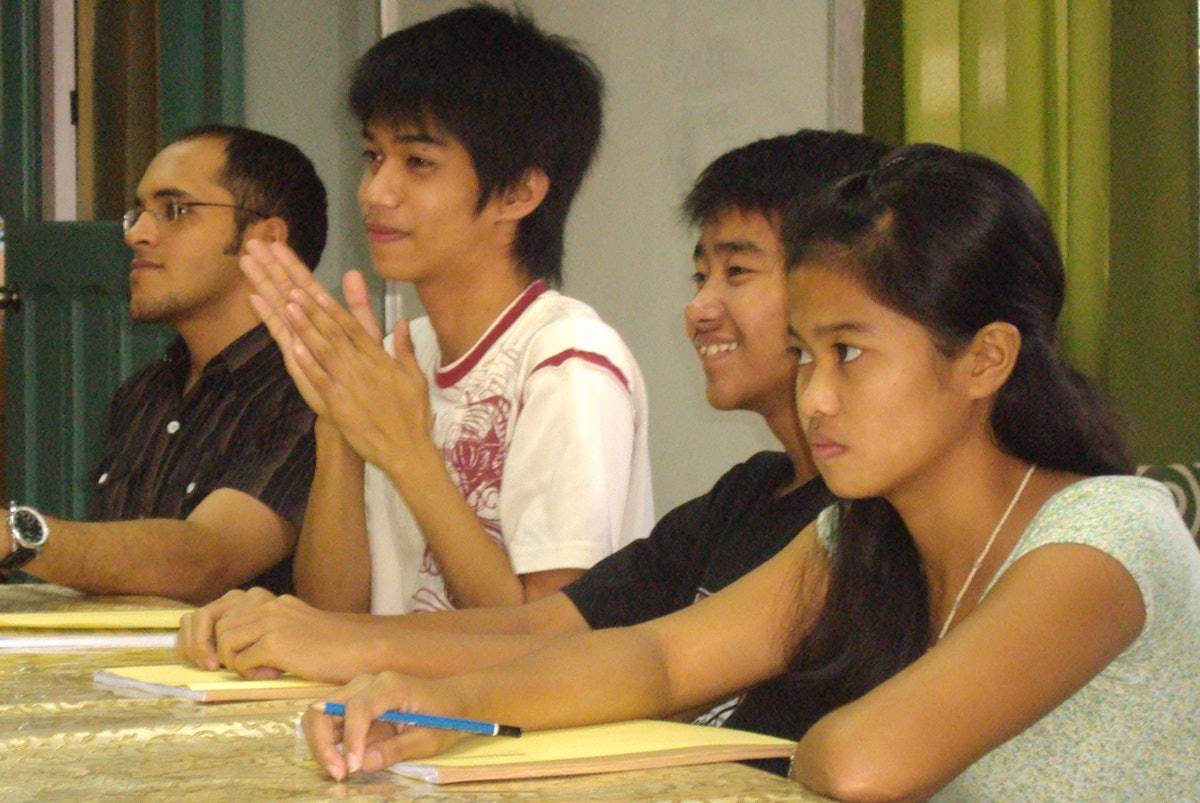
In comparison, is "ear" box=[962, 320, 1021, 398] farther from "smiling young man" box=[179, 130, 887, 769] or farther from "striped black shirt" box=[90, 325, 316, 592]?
"striped black shirt" box=[90, 325, 316, 592]

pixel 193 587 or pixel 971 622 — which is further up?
pixel 971 622

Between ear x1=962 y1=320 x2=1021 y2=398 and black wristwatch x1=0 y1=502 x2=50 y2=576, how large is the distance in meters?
1.10

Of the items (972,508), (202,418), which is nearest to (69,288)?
(202,418)

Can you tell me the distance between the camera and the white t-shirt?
1.67 meters

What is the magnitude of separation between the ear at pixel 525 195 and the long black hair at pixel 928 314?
0.80 metres

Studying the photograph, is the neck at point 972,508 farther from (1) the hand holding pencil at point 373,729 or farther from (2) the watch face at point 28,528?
(2) the watch face at point 28,528

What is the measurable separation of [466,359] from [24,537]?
1.87 ft

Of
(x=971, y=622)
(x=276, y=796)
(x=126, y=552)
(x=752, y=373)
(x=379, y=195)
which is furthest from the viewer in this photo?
(x=379, y=195)

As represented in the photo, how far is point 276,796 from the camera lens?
0.75m

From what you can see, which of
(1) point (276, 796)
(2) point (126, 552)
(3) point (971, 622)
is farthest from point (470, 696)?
(2) point (126, 552)

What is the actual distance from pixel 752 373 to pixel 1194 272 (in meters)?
0.98

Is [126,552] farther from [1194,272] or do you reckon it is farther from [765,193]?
[1194,272]

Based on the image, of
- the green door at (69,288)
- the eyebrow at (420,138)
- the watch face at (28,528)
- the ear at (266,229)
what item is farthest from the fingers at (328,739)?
the green door at (69,288)

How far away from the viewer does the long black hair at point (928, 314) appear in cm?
111
